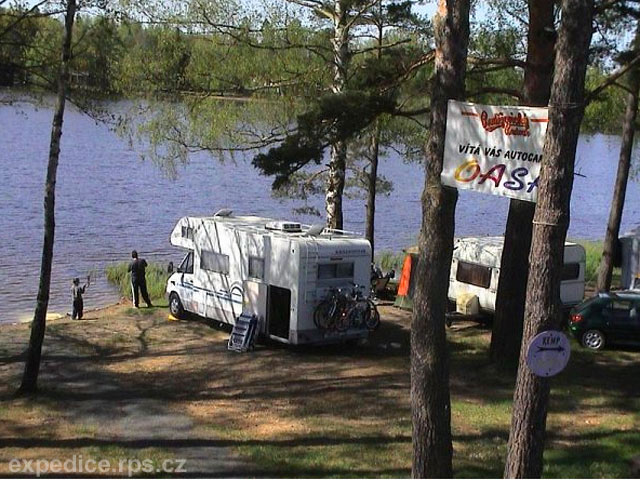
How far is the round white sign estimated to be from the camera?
6750 millimetres

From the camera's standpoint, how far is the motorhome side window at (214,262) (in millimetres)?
18938

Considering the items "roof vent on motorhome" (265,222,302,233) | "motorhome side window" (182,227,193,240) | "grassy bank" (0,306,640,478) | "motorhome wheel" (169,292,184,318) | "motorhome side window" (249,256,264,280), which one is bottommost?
"motorhome wheel" (169,292,184,318)

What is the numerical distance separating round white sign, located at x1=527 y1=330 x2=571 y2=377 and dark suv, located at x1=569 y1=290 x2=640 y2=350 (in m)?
11.8

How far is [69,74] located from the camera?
14.5 meters

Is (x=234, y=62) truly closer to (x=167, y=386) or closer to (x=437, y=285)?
(x=167, y=386)

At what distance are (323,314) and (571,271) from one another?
709 centimetres

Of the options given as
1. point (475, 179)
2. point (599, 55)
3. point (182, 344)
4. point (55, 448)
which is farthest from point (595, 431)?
point (599, 55)

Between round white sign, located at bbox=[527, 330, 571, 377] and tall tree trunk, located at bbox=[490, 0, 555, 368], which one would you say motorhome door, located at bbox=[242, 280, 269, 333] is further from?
round white sign, located at bbox=[527, 330, 571, 377]

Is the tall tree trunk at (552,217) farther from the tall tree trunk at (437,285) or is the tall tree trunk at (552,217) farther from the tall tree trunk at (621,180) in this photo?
the tall tree trunk at (621,180)

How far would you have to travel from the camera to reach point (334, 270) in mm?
17406

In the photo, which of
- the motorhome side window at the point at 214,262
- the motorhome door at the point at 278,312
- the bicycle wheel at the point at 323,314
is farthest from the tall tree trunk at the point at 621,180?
the motorhome side window at the point at 214,262

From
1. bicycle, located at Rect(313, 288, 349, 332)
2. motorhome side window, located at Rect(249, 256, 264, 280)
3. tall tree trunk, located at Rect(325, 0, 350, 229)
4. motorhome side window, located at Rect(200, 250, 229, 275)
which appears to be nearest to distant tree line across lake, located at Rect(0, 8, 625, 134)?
tall tree trunk, located at Rect(325, 0, 350, 229)

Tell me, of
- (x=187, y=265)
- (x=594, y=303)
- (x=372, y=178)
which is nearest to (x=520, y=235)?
(x=594, y=303)

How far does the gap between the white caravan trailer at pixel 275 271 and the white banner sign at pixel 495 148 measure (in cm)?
837
